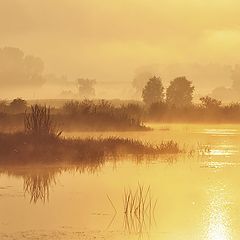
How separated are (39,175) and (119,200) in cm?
568

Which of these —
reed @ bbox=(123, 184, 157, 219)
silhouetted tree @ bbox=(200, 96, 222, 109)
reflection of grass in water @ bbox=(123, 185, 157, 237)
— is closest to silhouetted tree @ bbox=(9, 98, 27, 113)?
silhouetted tree @ bbox=(200, 96, 222, 109)

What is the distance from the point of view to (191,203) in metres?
A: 15.7

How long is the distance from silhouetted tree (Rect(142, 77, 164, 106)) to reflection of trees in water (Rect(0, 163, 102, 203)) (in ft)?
231

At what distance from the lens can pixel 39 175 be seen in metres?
21.1

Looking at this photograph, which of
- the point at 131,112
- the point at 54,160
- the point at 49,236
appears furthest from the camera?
the point at 131,112

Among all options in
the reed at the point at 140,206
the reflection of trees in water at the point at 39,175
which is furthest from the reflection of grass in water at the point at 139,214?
the reflection of trees in water at the point at 39,175

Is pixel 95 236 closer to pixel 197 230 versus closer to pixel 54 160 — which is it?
pixel 197 230

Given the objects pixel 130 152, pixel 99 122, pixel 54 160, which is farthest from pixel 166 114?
pixel 54 160

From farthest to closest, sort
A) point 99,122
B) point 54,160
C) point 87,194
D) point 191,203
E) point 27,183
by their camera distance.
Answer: point 99,122
point 54,160
point 27,183
point 87,194
point 191,203

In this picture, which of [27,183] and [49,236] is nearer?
[49,236]

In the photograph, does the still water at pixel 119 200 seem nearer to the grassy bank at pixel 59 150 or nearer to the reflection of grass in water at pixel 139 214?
the reflection of grass in water at pixel 139 214

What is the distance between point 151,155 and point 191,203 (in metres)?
12.2

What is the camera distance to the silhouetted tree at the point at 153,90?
94500mm

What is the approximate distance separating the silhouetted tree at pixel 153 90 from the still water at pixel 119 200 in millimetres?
68766
